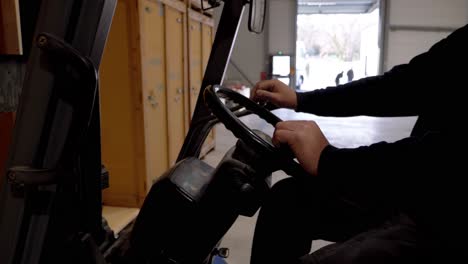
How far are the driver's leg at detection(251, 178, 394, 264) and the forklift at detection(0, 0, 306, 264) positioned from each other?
0.09 m

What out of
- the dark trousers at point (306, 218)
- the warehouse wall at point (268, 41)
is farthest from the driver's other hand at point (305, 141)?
the warehouse wall at point (268, 41)

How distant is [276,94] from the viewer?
5.53ft

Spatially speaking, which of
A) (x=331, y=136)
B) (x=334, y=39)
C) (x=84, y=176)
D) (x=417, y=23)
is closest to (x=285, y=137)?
(x=84, y=176)

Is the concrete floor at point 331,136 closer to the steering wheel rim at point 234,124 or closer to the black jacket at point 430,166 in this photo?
the steering wheel rim at point 234,124

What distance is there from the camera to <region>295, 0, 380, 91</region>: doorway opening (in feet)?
51.9

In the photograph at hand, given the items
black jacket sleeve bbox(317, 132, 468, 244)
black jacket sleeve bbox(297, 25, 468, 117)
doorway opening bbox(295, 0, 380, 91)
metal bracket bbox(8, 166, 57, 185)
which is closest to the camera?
metal bracket bbox(8, 166, 57, 185)

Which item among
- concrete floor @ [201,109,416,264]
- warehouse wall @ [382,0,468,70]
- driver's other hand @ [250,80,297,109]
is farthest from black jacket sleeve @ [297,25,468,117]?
warehouse wall @ [382,0,468,70]

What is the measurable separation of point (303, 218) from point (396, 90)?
626mm

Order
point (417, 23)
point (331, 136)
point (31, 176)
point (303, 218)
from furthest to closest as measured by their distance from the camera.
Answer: point (417, 23) < point (331, 136) < point (303, 218) < point (31, 176)

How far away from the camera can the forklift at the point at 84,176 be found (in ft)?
2.67

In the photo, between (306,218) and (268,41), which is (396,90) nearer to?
(306,218)

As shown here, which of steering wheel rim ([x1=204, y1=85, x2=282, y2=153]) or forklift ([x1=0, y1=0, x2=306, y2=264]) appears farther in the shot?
steering wheel rim ([x1=204, y1=85, x2=282, y2=153])

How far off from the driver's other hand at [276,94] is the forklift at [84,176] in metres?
0.12

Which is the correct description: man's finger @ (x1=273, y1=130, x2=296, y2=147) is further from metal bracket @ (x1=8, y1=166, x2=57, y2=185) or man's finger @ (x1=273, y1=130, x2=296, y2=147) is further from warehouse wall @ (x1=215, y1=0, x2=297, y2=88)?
warehouse wall @ (x1=215, y1=0, x2=297, y2=88)
